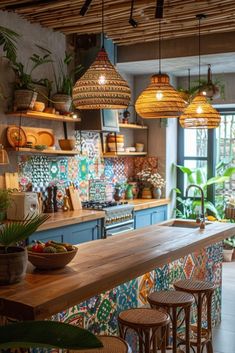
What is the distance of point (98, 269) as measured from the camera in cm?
283

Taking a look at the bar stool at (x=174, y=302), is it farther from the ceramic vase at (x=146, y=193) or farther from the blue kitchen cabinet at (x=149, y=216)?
the ceramic vase at (x=146, y=193)

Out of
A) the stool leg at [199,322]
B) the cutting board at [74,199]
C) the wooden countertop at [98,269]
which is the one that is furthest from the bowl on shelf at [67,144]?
the stool leg at [199,322]

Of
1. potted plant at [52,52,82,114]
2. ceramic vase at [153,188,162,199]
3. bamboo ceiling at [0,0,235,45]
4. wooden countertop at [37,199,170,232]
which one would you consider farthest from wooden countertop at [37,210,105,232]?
bamboo ceiling at [0,0,235,45]

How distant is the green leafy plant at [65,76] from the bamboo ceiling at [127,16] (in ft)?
1.30

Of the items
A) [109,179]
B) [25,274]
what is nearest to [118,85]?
[25,274]

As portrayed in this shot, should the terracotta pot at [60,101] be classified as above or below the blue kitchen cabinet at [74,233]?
above

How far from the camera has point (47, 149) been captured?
5.64m

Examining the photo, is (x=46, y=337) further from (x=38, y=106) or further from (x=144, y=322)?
(x=38, y=106)

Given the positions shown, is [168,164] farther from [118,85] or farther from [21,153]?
[118,85]

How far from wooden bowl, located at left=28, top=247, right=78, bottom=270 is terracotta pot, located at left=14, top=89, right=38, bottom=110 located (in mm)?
2832

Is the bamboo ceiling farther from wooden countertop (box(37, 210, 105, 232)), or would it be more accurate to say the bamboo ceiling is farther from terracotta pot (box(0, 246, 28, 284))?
terracotta pot (box(0, 246, 28, 284))

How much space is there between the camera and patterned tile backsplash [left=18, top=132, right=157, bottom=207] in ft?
19.1

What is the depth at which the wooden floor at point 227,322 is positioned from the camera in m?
4.16

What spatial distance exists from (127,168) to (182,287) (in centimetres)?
452
